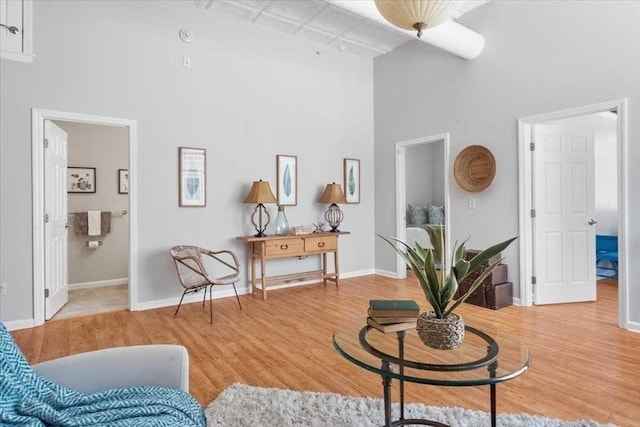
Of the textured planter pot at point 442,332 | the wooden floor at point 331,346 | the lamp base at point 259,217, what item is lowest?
the wooden floor at point 331,346

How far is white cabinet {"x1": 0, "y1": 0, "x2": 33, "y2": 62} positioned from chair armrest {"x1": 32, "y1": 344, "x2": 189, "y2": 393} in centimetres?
346

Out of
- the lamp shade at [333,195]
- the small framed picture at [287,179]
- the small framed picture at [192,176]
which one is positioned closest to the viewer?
the small framed picture at [192,176]

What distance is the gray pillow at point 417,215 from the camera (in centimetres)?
762

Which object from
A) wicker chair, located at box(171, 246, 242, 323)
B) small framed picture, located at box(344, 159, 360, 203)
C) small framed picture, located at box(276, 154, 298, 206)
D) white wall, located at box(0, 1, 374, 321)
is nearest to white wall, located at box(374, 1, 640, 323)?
small framed picture, located at box(344, 159, 360, 203)

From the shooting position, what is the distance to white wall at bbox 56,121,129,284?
17.3 feet

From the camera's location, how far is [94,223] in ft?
17.4

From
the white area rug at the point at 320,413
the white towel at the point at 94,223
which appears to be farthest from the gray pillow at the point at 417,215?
the white area rug at the point at 320,413

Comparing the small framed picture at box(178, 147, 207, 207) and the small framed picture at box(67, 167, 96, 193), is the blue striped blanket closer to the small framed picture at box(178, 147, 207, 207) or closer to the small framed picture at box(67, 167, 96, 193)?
the small framed picture at box(178, 147, 207, 207)

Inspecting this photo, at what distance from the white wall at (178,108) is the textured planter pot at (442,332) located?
11.3 feet

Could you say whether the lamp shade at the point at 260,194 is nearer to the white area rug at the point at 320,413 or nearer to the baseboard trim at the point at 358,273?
the baseboard trim at the point at 358,273

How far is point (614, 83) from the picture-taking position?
339 cm

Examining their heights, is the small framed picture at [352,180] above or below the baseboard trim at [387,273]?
above

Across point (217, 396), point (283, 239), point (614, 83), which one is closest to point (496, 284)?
point (614, 83)

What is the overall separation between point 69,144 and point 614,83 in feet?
21.7
